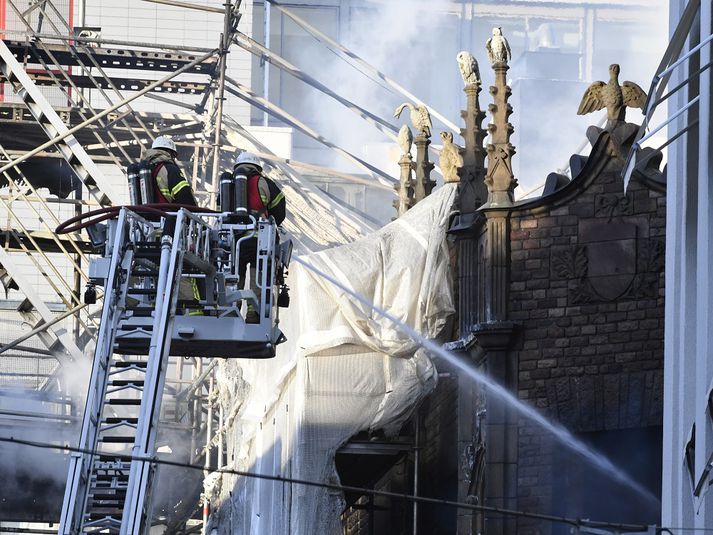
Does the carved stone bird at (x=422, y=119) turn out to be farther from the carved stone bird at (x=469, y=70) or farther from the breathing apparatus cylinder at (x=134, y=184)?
the breathing apparatus cylinder at (x=134, y=184)

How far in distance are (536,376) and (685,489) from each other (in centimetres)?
→ 551

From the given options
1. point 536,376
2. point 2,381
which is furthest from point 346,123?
point 536,376

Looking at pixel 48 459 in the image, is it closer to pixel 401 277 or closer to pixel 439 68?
pixel 401 277

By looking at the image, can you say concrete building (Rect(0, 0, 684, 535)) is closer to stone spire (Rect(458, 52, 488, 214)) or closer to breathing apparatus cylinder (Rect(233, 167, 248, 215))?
stone spire (Rect(458, 52, 488, 214))

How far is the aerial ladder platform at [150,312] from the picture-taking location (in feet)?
39.1

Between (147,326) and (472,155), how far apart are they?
8.11m

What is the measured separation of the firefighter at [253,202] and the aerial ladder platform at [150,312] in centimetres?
8

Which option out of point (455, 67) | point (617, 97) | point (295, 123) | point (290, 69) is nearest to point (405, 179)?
point (295, 123)

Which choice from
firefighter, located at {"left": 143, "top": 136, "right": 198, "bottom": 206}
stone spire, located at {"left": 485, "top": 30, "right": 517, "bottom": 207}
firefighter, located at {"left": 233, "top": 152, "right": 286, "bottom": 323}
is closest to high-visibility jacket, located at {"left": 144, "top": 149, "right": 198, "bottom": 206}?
firefighter, located at {"left": 143, "top": 136, "right": 198, "bottom": 206}

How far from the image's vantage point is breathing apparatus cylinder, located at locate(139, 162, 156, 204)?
1514cm

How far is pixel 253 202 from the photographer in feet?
50.0

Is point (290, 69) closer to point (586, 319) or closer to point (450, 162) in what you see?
point (450, 162)

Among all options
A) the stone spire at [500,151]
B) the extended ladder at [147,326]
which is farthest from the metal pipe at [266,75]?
the extended ladder at [147,326]

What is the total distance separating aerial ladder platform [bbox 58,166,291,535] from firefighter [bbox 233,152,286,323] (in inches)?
3.1
